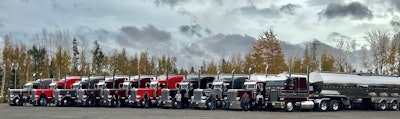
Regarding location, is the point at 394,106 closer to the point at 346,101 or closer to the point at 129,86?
the point at 346,101

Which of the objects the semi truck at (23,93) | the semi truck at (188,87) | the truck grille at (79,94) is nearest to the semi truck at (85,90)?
the truck grille at (79,94)

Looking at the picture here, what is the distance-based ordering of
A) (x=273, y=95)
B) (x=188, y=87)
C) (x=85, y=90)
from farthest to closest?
(x=85, y=90), (x=188, y=87), (x=273, y=95)

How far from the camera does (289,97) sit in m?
38.0

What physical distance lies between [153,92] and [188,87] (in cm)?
326

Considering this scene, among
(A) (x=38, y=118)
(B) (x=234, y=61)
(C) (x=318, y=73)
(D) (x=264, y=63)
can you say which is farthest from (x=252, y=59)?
(A) (x=38, y=118)

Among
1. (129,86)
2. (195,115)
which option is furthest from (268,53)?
(195,115)

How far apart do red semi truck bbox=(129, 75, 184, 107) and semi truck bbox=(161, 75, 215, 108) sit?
855 millimetres

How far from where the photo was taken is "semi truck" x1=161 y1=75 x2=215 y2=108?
44094mm

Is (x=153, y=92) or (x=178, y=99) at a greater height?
(x=153, y=92)

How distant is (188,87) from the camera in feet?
146

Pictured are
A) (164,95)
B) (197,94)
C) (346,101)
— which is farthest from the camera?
(164,95)

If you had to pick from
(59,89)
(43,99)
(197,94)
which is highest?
(59,89)

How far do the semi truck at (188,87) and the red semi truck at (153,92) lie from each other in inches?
33.7

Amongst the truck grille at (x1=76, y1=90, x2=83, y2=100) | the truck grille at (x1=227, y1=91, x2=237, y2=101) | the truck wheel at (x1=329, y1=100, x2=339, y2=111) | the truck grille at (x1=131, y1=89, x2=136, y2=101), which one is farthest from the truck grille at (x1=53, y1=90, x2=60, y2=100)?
the truck wheel at (x1=329, y1=100, x2=339, y2=111)
